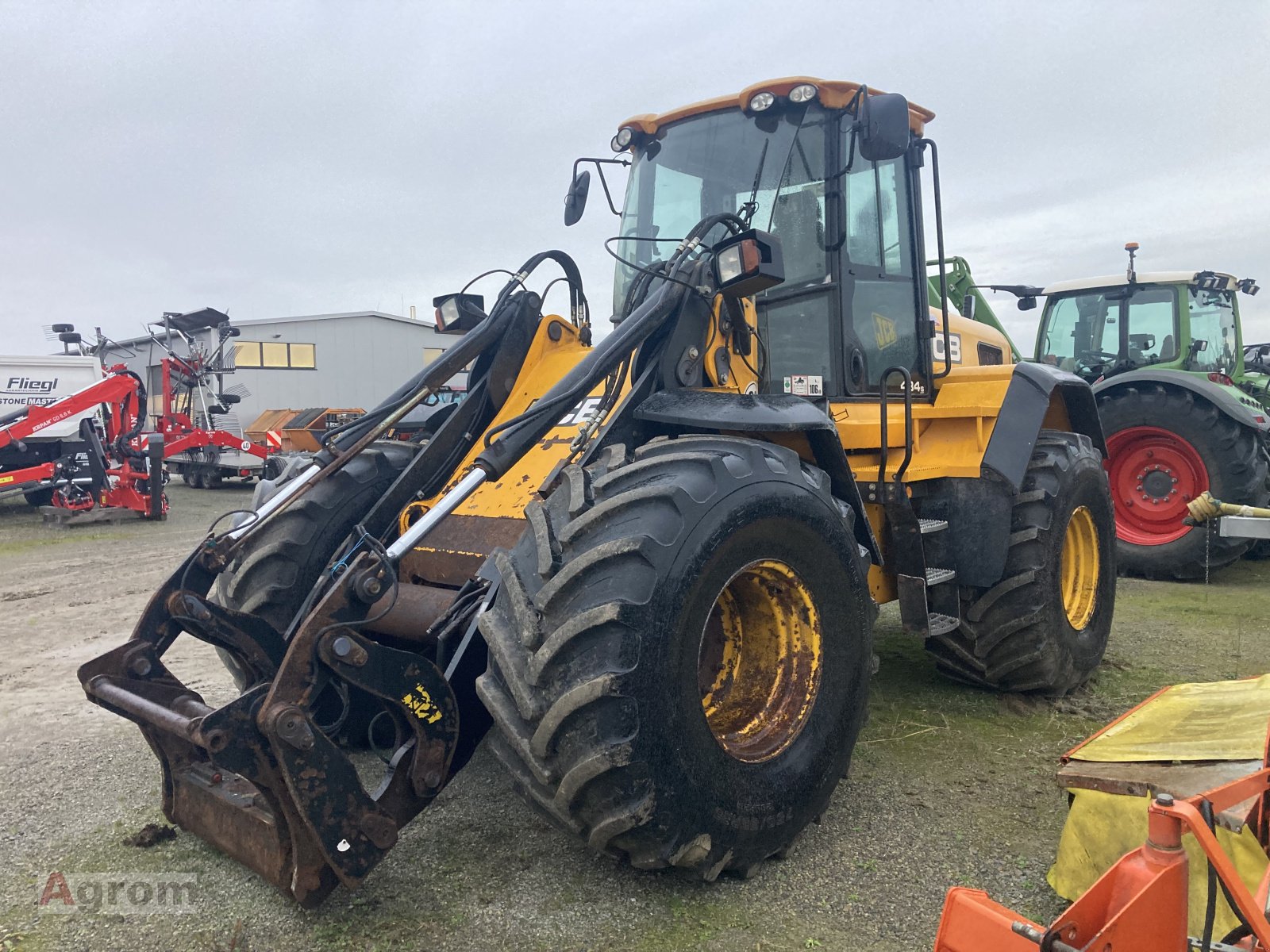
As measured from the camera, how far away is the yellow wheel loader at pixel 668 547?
8.27 ft

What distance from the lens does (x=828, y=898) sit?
281 centimetres

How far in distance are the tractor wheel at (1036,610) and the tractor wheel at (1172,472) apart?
3509 millimetres

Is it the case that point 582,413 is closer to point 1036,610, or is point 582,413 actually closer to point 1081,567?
point 1036,610

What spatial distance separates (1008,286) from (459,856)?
29.5ft

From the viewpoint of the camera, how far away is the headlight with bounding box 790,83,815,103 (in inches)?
160

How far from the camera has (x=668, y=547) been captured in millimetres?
2598

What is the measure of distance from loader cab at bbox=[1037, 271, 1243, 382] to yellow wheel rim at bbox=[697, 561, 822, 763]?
291 inches

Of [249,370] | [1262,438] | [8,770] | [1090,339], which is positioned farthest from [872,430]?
[249,370]

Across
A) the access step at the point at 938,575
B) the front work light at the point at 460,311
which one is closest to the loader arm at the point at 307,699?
the front work light at the point at 460,311

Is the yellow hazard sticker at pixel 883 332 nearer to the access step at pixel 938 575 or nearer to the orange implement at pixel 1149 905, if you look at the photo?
the access step at pixel 938 575

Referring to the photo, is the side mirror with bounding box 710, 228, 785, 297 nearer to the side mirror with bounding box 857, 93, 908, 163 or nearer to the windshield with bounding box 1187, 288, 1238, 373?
the side mirror with bounding box 857, 93, 908, 163

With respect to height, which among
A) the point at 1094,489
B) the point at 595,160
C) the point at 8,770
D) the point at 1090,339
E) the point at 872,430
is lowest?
the point at 8,770

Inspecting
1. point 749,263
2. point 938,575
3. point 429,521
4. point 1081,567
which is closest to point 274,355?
point 1081,567

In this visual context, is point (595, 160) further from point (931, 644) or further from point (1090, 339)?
point (1090, 339)
